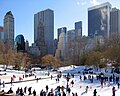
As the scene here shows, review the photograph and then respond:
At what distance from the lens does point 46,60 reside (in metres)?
84.8

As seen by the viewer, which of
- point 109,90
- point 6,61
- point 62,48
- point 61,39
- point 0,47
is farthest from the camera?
point 61,39

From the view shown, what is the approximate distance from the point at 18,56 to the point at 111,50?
3633cm

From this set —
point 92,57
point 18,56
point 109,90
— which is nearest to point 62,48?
point 18,56

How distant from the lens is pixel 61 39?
179 meters

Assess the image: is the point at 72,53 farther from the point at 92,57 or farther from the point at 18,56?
the point at 92,57

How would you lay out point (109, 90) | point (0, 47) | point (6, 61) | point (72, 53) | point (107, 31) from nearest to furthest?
point (109, 90)
point (6, 61)
point (0, 47)
point (72, 53)
point (107, 31)

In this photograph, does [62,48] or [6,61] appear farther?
[62,48]

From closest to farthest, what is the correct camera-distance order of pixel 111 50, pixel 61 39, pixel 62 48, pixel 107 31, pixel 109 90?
pixel 109 90
pixel 111 50
pixel 62 48
pixel 61 39
pixel 107 31

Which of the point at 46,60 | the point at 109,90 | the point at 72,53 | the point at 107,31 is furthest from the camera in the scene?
the point at 107,31

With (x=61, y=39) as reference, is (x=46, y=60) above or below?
below

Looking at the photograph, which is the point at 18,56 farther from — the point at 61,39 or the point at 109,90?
the point at 61,39

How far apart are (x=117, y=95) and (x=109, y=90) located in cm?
360

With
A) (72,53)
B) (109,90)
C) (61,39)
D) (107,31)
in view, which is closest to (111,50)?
(109,90)

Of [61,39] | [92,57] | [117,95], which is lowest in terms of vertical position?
[117,95]
